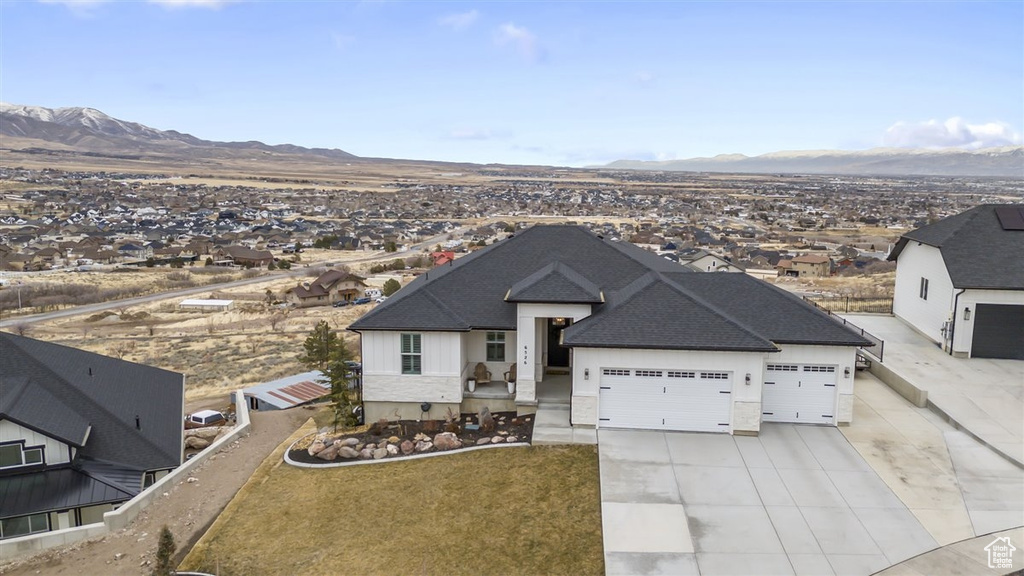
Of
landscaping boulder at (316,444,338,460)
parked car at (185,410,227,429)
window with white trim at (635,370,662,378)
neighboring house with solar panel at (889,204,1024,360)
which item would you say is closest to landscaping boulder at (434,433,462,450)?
landscaping boulder at (316,444,338,460)

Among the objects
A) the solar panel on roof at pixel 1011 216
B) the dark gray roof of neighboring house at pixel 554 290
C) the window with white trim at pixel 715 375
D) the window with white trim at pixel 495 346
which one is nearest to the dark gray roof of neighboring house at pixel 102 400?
the window with white trim at pixel 495 346

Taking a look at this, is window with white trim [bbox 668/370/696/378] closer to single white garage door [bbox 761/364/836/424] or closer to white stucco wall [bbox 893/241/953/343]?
single white garage door [bbox 761/364/836/424]

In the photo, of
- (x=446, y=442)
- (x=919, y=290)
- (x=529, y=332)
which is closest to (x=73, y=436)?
(x=446, y=442)

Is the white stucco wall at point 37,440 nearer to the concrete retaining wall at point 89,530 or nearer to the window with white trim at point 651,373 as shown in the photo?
the concrete retaining wall at point 89,530

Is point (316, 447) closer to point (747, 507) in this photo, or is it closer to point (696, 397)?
point (696, 397)

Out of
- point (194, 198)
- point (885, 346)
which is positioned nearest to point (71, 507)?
point (885, 346)

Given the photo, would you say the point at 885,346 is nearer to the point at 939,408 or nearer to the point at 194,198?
the point at 939,408
